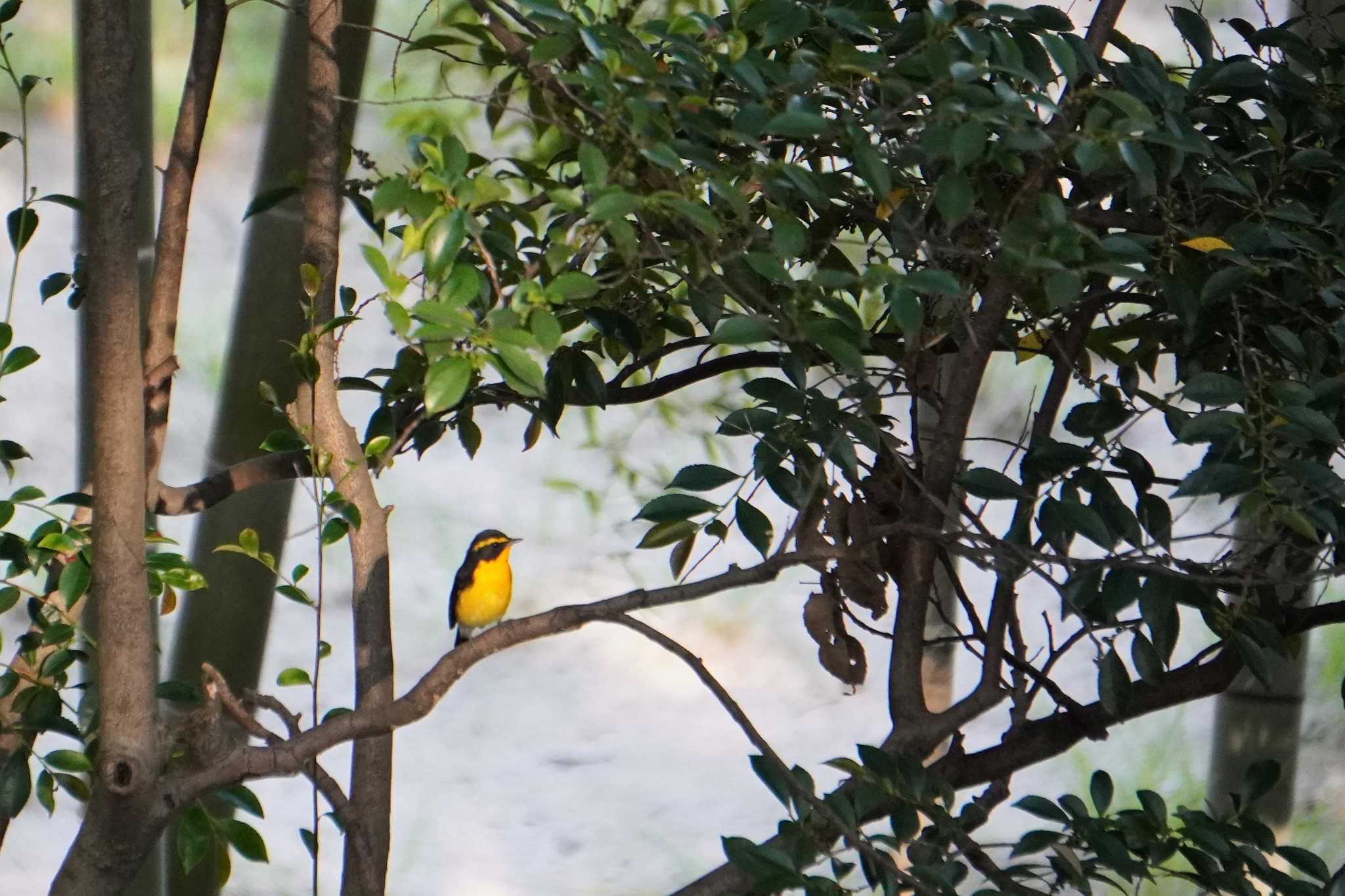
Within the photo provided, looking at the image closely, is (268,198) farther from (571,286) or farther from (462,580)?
(462,580)

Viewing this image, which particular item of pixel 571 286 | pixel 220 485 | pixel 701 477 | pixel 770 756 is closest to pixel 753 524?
pixel 701 477

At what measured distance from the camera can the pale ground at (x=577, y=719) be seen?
2.28 m

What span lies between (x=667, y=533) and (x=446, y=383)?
369mm

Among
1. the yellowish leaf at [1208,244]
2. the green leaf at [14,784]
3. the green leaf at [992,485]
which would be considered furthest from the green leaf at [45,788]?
the yellowish leaf at [1208,244]

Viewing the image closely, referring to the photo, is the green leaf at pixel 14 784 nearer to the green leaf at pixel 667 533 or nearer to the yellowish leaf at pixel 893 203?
the green leaf at pixel 667 533

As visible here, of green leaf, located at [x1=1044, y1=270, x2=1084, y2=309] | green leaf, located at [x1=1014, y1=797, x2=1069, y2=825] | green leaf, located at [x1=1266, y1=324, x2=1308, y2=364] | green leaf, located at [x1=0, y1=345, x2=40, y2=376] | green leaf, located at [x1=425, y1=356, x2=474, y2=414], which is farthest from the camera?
green leaf, located at [x1=0, y1=345, x2=40, y2=376]

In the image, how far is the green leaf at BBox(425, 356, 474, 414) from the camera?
0.67m

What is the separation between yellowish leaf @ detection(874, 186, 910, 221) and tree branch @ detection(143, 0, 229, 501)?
2.16 ft

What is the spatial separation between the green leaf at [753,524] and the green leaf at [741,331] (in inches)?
6.2

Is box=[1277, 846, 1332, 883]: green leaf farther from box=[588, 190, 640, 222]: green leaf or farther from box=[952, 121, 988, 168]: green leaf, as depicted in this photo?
box=[588, 190, 640, 222]: green leaf

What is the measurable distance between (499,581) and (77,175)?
94 cm

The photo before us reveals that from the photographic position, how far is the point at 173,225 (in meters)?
1.22

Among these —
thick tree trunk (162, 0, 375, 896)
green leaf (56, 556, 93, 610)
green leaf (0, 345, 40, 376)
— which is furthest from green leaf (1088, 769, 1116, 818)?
thick tree trunk (162, 0, 375, 896)

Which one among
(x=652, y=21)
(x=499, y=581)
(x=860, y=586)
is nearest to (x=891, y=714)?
(x=860, y=586)
